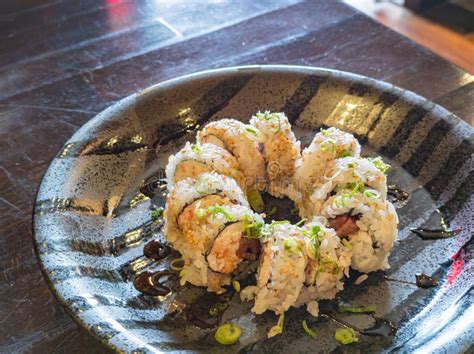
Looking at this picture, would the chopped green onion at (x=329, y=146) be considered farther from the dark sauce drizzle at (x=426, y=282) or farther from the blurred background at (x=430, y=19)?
the blurred background at (x=430, y=19)

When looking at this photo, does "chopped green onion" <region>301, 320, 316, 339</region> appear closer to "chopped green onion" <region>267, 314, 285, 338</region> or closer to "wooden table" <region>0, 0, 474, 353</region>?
"chopped green onion" <region>267, 314, 285, 338</region>

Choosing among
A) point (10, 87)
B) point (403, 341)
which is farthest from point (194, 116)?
point (403, 341)

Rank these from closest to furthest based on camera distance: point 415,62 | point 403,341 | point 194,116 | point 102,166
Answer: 1. point 403,341
2. point 102,166
3. point 194,116
4. point 415,62

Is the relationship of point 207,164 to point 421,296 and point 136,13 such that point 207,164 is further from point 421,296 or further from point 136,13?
point 136,13

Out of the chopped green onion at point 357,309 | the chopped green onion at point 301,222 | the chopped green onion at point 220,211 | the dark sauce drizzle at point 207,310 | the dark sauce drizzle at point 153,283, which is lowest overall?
the dark sauce drizzle at point 153,283

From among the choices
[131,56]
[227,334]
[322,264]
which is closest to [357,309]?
[322,264]

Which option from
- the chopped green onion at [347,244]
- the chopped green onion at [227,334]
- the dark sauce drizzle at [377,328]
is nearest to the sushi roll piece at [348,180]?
the chopped green onion at [347,244]
